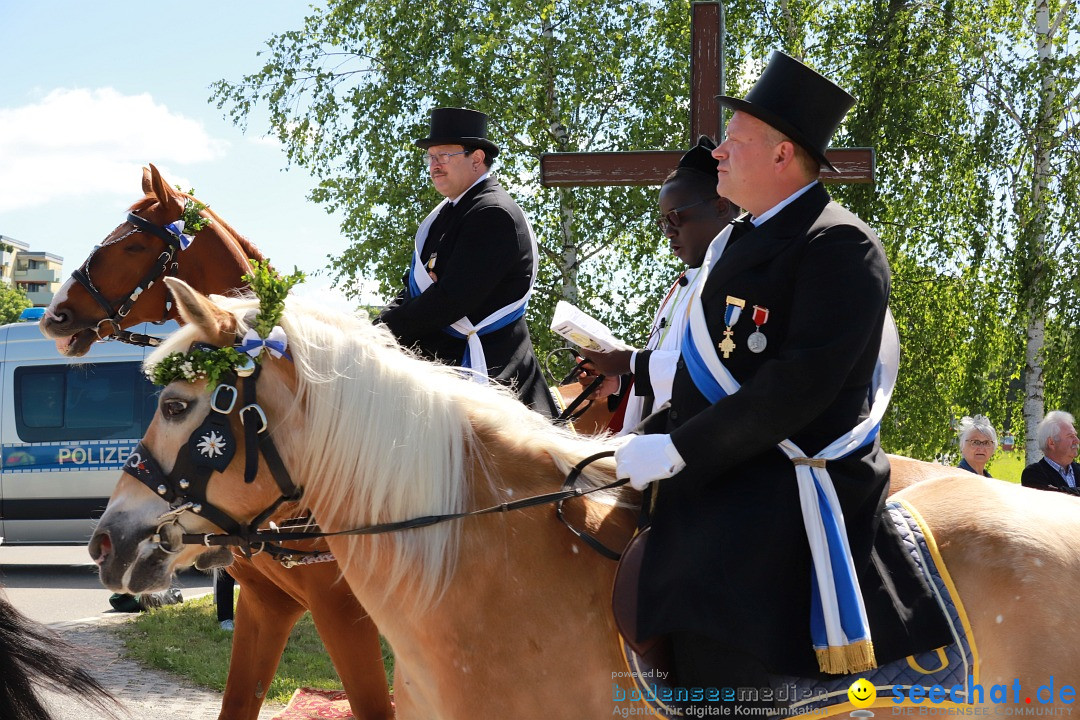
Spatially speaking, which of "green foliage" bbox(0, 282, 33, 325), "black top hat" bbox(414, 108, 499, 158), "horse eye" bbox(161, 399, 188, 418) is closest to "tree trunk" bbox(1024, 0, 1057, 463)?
"black top hat" bbox(414, 108, 499, 158)

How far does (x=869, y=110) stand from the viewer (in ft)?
42.5

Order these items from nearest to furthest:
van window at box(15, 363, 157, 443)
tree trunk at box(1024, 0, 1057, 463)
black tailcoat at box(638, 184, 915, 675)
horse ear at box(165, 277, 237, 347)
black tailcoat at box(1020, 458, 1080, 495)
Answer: black tailcoat at box(638, 184, 915, 675) → horse ear at box(165, 277, 237, 347) → black tailcoat at box(1020, 458, 1080, 495) → van window at box(15, 363, 157, 443) → tree trunk at box(1024, 0, 1057, 463)

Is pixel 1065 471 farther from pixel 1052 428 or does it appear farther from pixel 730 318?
pixel 730 318

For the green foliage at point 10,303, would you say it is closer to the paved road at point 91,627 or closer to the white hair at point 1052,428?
Result: the paved road at point 91,627

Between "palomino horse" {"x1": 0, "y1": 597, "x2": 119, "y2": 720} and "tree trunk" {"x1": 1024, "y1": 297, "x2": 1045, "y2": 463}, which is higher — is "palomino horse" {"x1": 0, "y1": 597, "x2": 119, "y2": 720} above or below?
above

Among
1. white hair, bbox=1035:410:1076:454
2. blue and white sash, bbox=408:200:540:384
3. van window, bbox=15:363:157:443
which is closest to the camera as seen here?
blue and white sash, bbox=408:200:540:384

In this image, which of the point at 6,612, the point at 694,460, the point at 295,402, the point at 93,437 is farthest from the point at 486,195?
the point at 93,437

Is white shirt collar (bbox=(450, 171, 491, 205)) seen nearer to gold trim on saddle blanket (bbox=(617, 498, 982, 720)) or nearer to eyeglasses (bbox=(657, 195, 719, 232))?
eyeglasses (bbox=(657, 195, 719, 232))

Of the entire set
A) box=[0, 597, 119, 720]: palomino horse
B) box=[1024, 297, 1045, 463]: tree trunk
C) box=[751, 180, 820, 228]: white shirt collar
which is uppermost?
box=[751, 180, 820, 228]: white shirt collar

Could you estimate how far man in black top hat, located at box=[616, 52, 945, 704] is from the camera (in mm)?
2381

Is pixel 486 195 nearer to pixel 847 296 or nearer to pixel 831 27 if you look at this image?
pixel 847 296

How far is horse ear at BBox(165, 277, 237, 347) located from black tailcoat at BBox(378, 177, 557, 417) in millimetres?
1109

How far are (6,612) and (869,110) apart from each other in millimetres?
12779

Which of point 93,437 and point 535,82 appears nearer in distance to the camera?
point 93,437
